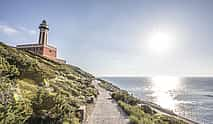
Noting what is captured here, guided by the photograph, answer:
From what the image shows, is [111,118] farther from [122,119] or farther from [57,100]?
[57,100]

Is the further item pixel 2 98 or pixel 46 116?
pixel 46 116

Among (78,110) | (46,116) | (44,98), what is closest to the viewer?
(46,116)

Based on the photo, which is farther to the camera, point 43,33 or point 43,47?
point 43,33

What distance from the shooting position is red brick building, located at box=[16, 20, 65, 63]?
3438cm

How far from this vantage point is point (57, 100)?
10.9 m

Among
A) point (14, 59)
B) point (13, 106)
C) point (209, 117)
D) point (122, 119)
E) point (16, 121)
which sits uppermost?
point (14, 59)

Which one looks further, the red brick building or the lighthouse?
the lighthouse

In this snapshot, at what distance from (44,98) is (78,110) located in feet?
10.2

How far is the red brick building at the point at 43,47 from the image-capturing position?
113 feet

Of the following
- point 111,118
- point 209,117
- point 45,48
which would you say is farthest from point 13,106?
point 209,117

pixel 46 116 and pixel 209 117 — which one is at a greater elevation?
pixel 46 116

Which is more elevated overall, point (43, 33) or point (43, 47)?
point (43, 33)

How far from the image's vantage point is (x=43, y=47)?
34312 millimetres

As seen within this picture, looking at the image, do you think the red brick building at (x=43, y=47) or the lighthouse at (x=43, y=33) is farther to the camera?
the lighthouse at (x=43, y=33)
